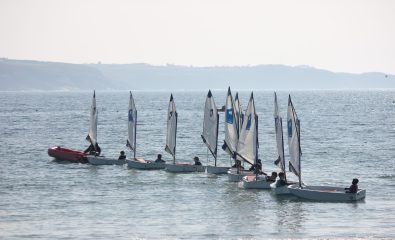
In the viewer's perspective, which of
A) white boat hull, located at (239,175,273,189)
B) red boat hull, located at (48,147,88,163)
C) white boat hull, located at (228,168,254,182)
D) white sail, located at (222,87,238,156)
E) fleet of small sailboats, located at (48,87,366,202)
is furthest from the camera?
red boat hull, located at (48,147,88,163)

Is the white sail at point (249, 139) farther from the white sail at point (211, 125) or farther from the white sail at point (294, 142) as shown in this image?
the white sail at point (211, 125)

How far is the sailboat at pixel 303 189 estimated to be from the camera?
198ft

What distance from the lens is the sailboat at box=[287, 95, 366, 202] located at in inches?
2378

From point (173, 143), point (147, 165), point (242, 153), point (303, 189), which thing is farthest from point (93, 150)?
point (303, 189)

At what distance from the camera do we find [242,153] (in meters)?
70.8

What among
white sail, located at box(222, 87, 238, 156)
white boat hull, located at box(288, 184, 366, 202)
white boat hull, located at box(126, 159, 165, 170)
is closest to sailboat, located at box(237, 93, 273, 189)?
white sail, located at box(222, 87, 238, 156)

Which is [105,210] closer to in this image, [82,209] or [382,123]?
[82,209]

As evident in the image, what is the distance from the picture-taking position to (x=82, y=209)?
58.8m

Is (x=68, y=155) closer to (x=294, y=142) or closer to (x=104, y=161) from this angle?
(x=104, y=161)

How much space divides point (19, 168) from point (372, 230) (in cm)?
4460

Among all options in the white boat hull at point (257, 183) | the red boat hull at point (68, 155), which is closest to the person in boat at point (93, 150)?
the red boat hull at point (68, 155)

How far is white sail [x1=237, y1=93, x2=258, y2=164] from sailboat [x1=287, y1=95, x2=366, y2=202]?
18.3 ft

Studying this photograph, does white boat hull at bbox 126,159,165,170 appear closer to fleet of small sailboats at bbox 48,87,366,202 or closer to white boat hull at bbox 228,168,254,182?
fleet of small sailboats at bbox 48,87,366,202

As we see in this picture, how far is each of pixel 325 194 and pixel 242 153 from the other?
458 inches
